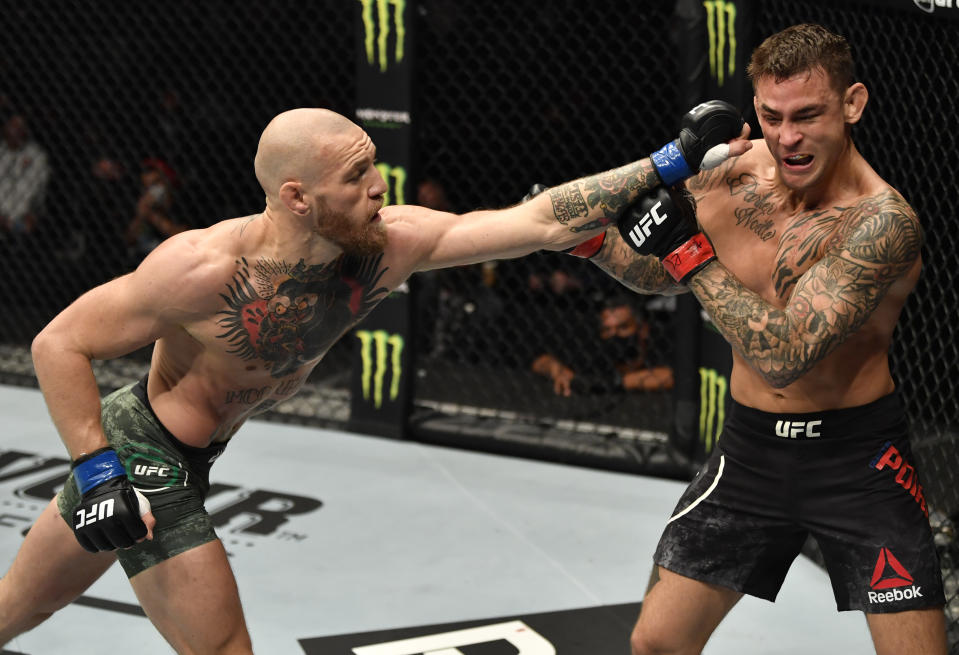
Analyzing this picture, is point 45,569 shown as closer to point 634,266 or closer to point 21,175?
point 634,266

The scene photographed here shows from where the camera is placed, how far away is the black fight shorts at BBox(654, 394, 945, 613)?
2260 mm

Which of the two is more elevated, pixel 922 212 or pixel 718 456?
pixel 718 456

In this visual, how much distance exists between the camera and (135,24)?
22.5ft

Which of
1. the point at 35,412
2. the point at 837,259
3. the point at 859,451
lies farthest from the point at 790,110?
the point at 35,412

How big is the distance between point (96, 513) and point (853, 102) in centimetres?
165

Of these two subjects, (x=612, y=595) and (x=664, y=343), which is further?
(x=664, y=343)

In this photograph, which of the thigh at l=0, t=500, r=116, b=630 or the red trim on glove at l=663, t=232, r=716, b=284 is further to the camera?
the thigh at l=0, t=500, r=116, b=630

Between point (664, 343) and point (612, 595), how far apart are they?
2.20m

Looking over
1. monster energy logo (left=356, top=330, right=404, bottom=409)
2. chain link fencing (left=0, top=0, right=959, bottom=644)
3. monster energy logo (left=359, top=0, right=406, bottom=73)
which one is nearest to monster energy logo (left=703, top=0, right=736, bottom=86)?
chain link fencing (left=0, top=0, right=959, bottom=644)

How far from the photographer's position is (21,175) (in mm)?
6504

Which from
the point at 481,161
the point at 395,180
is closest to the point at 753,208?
the point at 395,180

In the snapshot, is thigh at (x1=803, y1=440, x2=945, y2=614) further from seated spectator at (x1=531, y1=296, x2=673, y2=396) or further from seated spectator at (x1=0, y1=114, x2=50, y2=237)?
seated spectator at (x1=0, y1=114, x2=50, y2=237)

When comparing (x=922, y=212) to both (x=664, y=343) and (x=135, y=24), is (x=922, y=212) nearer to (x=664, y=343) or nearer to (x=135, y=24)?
(x=664, y=343)

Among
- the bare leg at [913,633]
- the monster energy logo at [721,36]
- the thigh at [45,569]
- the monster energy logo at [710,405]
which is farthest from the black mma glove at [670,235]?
the monster energy logo at [710,405]
